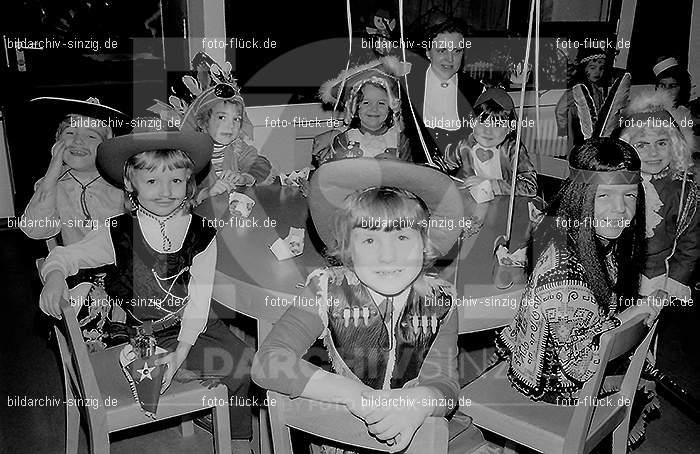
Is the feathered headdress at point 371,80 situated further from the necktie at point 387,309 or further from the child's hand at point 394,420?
the child's hand at point 394,420

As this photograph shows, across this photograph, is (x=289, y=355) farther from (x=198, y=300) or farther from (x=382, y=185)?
(x=198, y=300)

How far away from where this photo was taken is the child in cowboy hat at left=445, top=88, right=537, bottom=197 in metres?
2.42

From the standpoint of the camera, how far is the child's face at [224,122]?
8.28 ft

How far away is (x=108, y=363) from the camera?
178cm

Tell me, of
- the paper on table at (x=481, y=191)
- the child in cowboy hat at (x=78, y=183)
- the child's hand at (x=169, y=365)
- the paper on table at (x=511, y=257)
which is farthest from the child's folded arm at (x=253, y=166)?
the paper on table at (x=511, y=257)

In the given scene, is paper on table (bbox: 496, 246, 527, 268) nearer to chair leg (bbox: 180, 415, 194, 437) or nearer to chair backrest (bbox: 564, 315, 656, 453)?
Result: chair backrest (bbox: 564, 315, 656, 453)

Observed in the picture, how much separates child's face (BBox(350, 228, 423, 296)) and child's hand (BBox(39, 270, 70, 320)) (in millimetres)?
724

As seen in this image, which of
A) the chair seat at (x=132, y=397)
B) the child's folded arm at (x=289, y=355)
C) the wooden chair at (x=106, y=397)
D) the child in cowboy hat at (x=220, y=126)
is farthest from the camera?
the child in cowboy hat at (x=220, y=126)

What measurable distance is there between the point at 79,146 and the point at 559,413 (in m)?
1.73

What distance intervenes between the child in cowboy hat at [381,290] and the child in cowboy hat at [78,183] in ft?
3.80

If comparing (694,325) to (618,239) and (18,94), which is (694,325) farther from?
(18,94)

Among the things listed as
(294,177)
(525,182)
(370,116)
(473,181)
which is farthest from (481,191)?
(294,177)

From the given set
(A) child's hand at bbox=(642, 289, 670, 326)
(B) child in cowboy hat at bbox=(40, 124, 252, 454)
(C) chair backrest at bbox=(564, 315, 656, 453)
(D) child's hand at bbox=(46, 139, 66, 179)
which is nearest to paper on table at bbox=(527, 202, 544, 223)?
(A) child's hand at bbox=(642, 289, 670, 326)

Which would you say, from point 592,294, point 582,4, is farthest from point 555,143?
Answer: point 592,294
